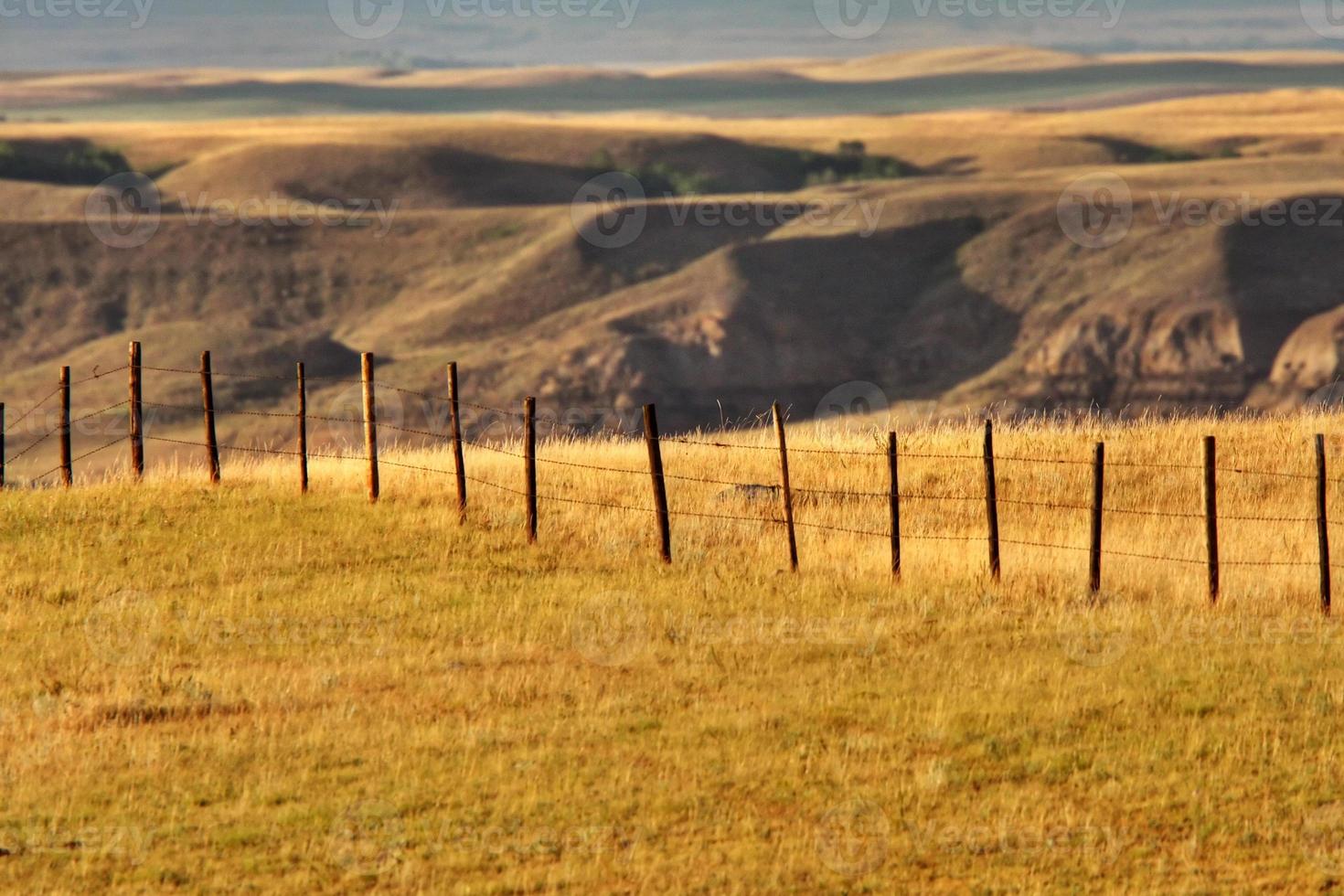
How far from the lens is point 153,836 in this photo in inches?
461

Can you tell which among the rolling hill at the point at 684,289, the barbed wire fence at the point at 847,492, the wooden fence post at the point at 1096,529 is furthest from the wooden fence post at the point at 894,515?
the rolling hill at the point at 684,289

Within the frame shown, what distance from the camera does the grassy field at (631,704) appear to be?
11.6m

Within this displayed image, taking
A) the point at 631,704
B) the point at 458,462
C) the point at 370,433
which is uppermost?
the point at 370,433

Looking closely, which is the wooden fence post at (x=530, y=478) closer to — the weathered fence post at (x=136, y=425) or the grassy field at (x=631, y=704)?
the grassy field at (x=631, y=704)

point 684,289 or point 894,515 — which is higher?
point 684,289

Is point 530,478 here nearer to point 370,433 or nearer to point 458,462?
point 458,462

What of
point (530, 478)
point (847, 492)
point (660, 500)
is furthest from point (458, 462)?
point (847, 492)

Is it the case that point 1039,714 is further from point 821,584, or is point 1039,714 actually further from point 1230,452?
point 1230,452

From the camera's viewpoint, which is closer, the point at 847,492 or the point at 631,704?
the point at 631,704

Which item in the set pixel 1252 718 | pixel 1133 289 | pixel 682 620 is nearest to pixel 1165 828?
pixel 1252 718

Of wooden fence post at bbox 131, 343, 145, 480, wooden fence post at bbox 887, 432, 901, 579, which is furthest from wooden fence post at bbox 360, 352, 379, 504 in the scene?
wooden fence post at bbox 887, 432, 901, 579

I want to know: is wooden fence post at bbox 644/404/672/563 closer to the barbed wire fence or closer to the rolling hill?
the barbed wire fence

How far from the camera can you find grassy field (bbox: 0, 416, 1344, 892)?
11555 mm

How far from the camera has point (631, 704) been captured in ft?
48.7
